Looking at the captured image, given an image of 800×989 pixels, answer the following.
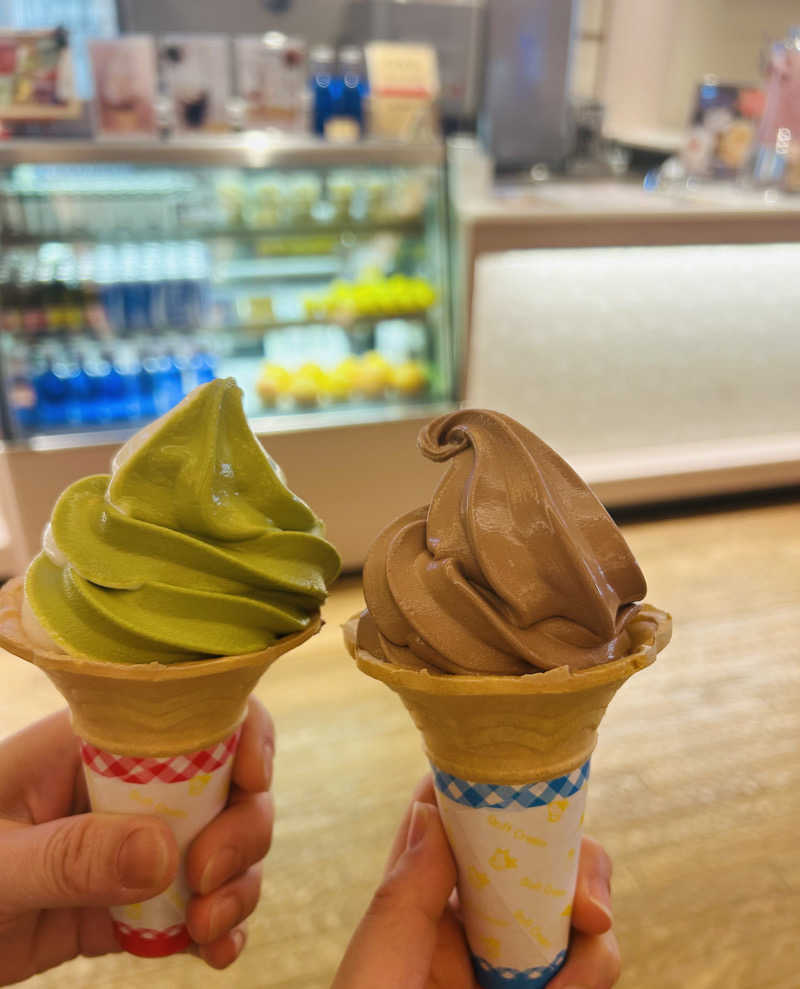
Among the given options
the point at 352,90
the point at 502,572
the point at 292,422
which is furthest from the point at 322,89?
the point at 502,572

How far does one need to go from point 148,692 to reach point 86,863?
25 centimetres

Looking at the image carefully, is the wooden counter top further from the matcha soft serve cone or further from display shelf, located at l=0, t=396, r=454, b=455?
the matcha soft serve cone

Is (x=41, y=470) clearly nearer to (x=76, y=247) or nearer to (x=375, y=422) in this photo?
(x=76, y=247)

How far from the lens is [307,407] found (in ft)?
12.4

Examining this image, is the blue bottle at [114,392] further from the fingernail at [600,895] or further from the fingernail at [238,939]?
the fingernail at [600,895]

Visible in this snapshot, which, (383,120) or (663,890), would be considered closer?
(663,890)

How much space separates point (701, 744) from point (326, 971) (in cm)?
152

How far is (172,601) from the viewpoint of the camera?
1.21 metres

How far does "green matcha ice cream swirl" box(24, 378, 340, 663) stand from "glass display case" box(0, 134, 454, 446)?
7.41 feet

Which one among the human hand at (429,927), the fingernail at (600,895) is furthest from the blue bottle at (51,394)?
the fingernail at (600,895)

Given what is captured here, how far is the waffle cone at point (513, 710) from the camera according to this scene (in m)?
1.07

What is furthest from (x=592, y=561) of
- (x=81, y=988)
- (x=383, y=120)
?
(x=383, y=120)

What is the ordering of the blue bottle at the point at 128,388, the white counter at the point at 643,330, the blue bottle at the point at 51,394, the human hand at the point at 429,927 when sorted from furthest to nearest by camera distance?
the white counter at the point at 643,330, the blue bottle at the point at 128,388, the blue bottle at the point at 51,394, the human hand at the point at 429,927

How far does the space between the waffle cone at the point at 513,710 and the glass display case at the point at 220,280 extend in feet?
8.45
